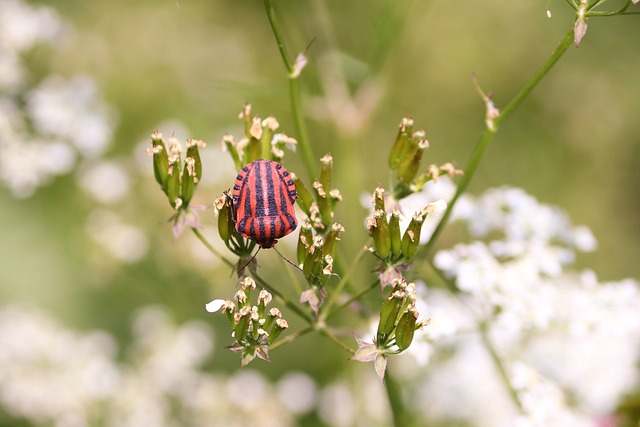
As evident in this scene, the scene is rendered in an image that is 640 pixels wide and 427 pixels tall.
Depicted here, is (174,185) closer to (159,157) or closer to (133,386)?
(159,157)

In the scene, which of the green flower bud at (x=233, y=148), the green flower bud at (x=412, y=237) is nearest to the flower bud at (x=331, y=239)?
the green flower bud at (x=412, y=237)

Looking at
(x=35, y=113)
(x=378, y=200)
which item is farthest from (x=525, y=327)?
(x=35, y=113)

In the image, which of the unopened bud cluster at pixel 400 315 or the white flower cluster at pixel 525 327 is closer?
the unopened bud cluster at pixel 400 315

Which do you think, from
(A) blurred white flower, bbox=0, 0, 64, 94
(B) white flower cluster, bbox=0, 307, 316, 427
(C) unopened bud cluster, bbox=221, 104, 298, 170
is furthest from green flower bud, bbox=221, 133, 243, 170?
(B) white flower cluster, bbox=0, 307, 316, 427

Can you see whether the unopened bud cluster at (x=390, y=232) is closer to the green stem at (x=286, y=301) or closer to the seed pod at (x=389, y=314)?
the seed pod at (x=389, y=314)

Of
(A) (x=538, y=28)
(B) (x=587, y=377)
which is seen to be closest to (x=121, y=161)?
(B) (x=587, y=377)
